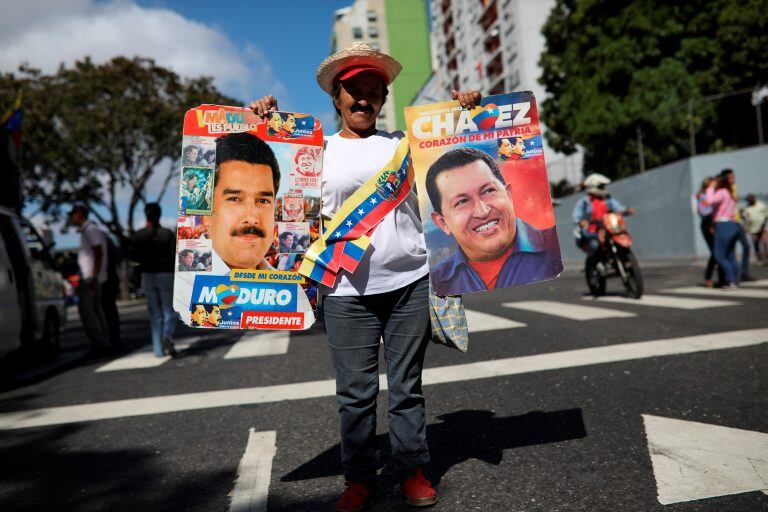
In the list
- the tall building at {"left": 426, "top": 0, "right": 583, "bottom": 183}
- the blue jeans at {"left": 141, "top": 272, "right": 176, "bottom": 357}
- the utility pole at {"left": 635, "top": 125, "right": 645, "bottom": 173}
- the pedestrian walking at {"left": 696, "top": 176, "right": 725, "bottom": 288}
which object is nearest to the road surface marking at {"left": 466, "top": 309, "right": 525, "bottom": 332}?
the blue jeans at {"left": 141, "top": 272, "right": 176, "bottom": 357}

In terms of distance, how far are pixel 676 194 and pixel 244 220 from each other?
2008 centimetres

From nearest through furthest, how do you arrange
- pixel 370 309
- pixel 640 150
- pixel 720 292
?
pixel 370 309
pixel 720 292
pixel 640 150

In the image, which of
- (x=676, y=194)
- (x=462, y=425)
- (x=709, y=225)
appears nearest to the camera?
(x=462, y=425)

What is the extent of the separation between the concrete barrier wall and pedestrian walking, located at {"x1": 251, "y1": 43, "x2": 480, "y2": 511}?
56.9 feet

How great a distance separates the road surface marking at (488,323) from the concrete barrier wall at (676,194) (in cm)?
1158

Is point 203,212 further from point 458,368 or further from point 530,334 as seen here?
point 530,334

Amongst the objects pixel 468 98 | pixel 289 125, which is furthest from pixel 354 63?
pixel 468 98

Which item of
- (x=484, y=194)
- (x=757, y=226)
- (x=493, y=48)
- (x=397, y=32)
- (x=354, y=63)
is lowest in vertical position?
(x=757, y=226)

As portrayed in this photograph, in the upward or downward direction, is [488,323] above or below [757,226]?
below

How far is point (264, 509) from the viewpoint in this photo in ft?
9.07

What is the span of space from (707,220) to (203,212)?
9.30 metres

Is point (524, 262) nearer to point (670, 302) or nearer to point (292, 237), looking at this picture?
point (292, 237)

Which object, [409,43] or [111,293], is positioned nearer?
[111,293]

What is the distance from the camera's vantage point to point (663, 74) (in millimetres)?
24391
